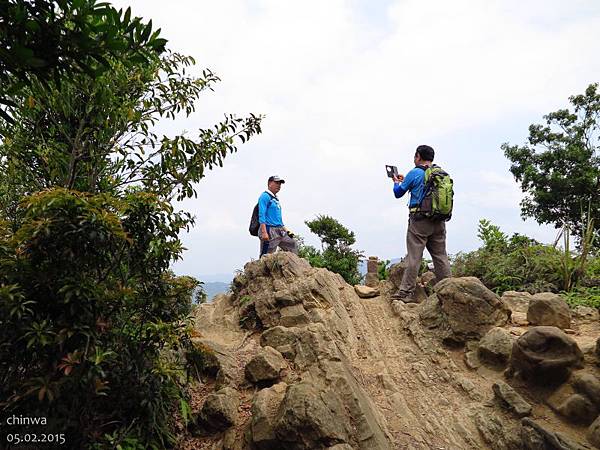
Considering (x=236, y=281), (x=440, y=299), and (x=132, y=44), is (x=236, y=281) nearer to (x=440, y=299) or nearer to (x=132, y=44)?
(x=440, y=299)

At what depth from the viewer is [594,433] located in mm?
4375

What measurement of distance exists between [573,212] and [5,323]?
19641 millimetres

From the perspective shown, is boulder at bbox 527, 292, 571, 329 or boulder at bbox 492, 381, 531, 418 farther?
boulder at bbox 527, 292, 571, 329

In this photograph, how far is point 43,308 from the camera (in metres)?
3.41

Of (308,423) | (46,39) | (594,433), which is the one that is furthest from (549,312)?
(46,39)

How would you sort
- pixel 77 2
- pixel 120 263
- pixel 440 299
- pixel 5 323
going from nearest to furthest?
1. pixel 77 2
2. pixel 5 323
3. pixel 120 263
4. pixel 440 299

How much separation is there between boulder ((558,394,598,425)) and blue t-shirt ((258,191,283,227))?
6.01 m

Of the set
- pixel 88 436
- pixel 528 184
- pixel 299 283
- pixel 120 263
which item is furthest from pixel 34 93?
pixel 528 184

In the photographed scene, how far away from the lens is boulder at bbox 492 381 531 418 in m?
4.91

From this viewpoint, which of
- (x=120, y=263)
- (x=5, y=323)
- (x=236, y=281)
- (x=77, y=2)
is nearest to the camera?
(x=77, y=2)

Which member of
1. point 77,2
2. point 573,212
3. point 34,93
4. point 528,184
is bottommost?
point 77,2

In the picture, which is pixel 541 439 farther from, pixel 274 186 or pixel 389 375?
pixel 274 186

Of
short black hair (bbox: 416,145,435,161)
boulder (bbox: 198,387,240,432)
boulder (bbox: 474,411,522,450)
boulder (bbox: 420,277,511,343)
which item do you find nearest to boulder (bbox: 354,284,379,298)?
boulder (bbox: 420,277,511,343)

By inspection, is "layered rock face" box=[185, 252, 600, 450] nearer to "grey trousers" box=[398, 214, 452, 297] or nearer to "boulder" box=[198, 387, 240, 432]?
"boulder" box=[198, 387, 240, 432]
